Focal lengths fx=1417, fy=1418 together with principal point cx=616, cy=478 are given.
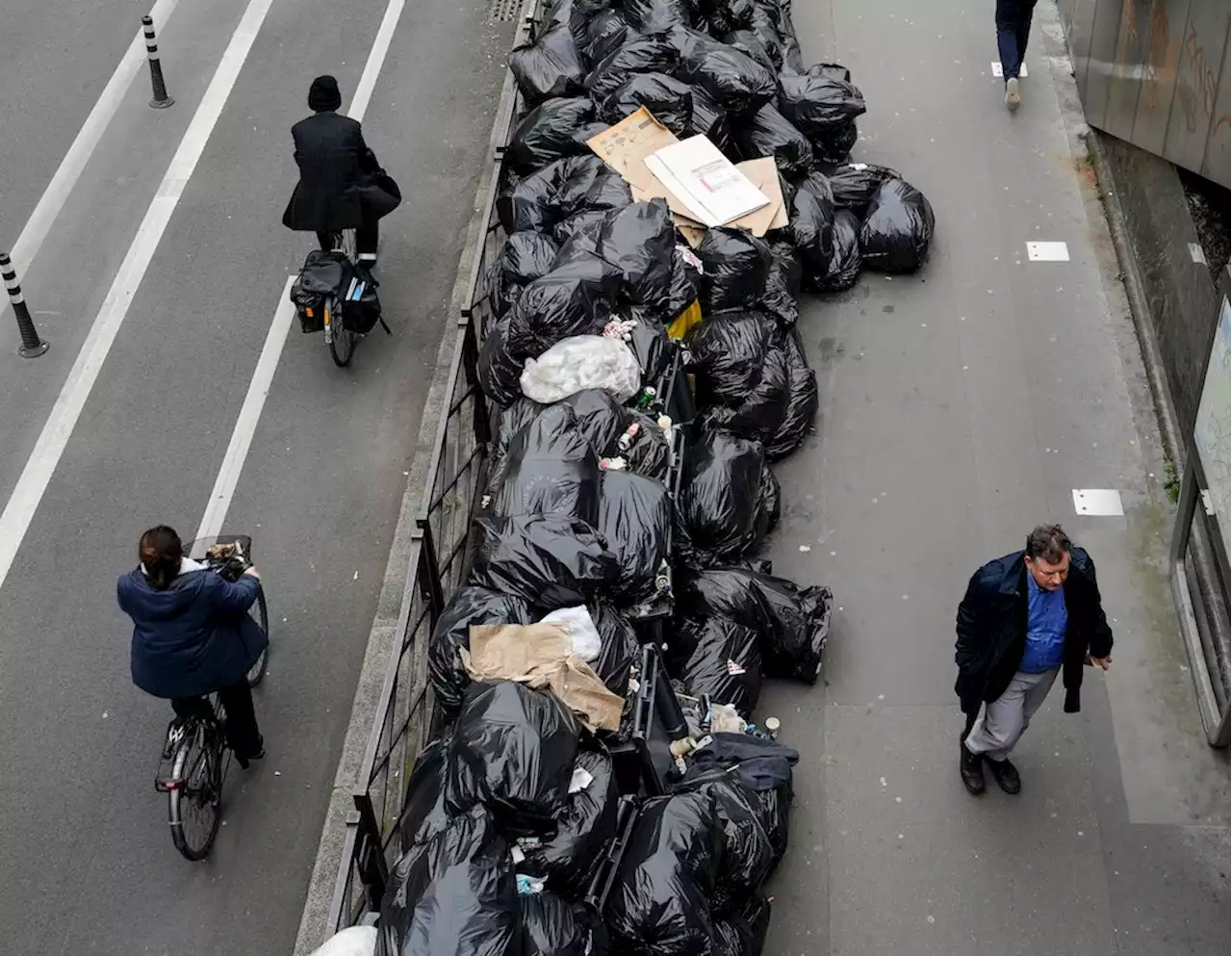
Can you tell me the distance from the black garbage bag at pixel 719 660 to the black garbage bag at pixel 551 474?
0.80m

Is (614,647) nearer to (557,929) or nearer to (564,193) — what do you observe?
(557,929)

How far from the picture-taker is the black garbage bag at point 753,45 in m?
9.55

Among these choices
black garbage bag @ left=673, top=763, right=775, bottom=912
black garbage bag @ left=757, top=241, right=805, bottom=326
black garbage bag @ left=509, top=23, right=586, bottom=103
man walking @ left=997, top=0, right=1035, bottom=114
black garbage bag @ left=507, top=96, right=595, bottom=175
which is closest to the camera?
black garbage bag @ left=673, top=763, right=775, bottom=912

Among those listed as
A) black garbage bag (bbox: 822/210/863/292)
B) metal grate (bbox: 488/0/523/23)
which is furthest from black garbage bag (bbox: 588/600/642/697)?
metal grate (bbox: 488/0/523/23)

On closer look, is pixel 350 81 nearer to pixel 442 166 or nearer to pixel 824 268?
pixel 442 166

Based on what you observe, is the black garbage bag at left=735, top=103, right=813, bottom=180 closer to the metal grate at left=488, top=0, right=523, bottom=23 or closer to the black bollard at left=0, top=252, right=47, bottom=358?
the metal grate at left=488, top=0, right=523, bottom=23

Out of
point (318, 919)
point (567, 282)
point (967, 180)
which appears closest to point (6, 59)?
point (567, 282)

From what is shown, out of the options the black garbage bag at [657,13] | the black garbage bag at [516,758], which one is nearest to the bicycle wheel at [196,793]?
the black garbage bag at [516,758]

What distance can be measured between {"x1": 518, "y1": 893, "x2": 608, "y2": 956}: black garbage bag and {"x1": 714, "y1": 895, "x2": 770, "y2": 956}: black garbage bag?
0.49m

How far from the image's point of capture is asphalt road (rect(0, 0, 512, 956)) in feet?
20.7

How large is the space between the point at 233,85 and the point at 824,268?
17.4 feet

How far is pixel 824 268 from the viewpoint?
28.5 feet

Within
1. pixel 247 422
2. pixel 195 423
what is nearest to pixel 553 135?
pixel 247 422

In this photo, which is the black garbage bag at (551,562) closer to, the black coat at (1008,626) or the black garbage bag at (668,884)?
the black garbage bag at (668,884)
